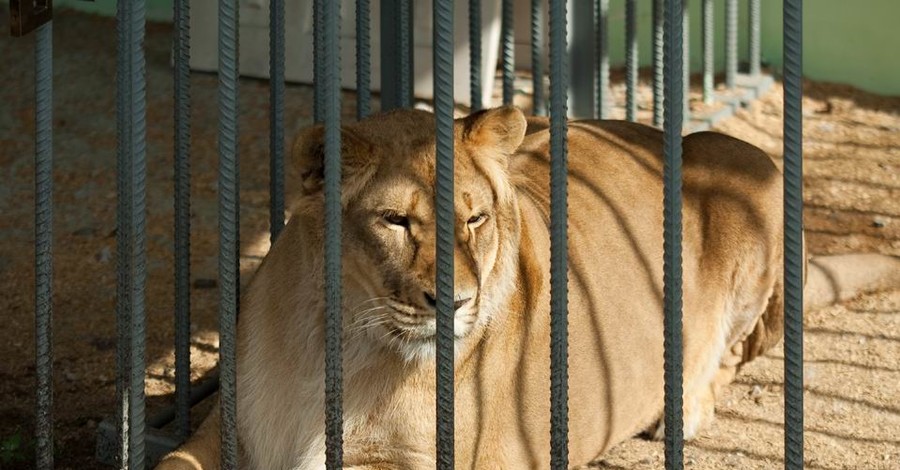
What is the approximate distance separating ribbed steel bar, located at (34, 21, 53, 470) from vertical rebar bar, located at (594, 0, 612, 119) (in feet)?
10.1

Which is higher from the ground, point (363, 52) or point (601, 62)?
A: point (601, 62)

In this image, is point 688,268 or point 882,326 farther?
point 882,326

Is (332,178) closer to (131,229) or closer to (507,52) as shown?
(131,229)

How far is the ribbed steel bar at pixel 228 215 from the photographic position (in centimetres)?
297

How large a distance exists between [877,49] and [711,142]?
2727mm

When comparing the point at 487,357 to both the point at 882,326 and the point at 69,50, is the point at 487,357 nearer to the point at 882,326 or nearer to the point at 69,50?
the point at 882,326

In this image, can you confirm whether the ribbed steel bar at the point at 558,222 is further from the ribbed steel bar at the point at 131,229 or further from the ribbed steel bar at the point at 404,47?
the ribbed steel bar at the point at 404,47

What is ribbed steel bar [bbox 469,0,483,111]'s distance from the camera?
4887mm

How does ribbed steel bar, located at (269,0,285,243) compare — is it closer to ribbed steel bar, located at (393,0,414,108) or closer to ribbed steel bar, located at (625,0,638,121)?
ribbed steel bar, located at (393,0,414,108)

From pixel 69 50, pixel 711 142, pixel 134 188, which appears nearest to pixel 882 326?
pixel 711 142

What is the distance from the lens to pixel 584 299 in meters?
3.87

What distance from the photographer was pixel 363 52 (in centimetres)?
358

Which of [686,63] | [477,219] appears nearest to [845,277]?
[686,63]

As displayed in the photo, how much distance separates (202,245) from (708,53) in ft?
8.46
